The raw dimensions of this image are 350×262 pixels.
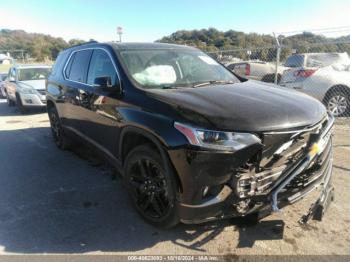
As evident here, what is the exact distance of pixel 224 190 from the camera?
2.70 m

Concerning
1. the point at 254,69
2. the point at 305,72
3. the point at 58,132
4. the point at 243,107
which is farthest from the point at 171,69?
the point at 254,69

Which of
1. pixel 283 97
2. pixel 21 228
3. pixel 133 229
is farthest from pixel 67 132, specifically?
pixel 283 97

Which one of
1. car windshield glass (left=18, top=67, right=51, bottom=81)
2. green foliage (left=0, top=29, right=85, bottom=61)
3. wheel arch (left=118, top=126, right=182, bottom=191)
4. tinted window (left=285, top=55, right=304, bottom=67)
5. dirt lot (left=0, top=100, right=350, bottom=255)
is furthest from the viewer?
green foliage (left=0, top=29, right=85, bottom=61)

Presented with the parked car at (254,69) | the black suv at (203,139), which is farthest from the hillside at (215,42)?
the black suv at (203,139)

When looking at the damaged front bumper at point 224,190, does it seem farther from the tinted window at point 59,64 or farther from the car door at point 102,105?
the tinted window at point 59,64

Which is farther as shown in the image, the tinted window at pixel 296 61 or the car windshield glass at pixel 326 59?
the tinted window at pixel 296 61

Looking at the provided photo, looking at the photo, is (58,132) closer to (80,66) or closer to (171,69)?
(80,66)

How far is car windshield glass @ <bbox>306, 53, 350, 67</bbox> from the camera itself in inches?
378

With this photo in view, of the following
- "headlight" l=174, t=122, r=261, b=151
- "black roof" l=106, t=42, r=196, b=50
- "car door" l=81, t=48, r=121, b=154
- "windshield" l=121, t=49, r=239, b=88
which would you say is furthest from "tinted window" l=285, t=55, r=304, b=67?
"headlight" l=174, t=122, r=261, b=151

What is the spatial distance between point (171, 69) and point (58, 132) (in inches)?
129

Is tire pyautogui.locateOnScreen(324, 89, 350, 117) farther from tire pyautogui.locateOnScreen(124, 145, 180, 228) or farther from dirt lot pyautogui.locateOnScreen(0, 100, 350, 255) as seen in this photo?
tire pyautogui.locateOnScreen(124, 145, 180, 228)

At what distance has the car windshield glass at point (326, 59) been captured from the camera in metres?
9.60

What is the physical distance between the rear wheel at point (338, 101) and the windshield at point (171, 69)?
4776 mm

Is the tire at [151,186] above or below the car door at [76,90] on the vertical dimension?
below
